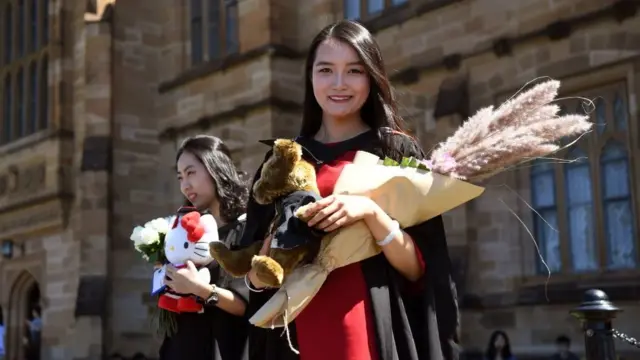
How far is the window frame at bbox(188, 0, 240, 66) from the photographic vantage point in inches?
479

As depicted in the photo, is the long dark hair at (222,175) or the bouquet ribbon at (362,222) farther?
the long dark hair at (222,175)

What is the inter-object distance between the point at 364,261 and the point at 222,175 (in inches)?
51.9

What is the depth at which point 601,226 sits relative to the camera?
777 cm

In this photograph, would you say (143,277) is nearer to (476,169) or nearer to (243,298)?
(243,298)

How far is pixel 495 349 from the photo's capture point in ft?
26.9

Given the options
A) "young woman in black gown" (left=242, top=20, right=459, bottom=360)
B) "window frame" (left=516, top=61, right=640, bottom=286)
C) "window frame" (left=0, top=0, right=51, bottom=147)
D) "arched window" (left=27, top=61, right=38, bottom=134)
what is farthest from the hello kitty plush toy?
"arched window" (left=27, top=61, right=38, bottom=134)

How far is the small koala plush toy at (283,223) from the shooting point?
5.83ft

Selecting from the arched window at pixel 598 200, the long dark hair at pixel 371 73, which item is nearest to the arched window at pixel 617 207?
the arched window at pixel 598 200

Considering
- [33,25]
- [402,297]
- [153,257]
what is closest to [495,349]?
[153,257]

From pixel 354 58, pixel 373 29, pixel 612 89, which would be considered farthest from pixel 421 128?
pixel 354 58

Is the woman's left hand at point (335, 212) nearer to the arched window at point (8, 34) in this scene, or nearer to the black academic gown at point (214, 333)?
the black academic gown at point (214, 333)

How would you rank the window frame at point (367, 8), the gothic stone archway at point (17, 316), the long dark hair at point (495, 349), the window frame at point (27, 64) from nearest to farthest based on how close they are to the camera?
the long dark hair at point (495, 349) < the window frame at point (367, 8) < the window frame at point (27, 64) < the gothic stone archway at point (17, 316)

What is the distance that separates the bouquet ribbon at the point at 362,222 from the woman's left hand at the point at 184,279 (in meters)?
1.01

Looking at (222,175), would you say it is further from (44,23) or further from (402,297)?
(44,23)
